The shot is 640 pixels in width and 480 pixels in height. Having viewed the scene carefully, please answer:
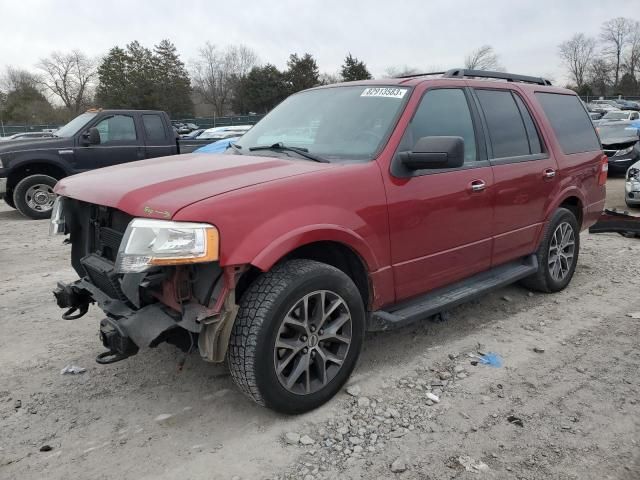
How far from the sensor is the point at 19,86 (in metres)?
65.6

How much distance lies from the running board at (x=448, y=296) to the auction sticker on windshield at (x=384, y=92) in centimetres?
143

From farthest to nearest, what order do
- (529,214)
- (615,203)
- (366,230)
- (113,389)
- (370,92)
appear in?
(615,203), (529,214), (370,92), (113,389), (366,230)

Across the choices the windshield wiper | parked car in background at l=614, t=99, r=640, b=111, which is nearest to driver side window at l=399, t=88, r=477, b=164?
the windshield wiper

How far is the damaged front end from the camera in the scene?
Answer: 8.40 ft

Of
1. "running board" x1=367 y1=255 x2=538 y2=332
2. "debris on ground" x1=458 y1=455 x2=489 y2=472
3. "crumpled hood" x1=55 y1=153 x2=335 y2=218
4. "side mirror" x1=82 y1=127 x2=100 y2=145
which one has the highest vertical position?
"side mirror" x1=82 y1=127 x2=100 y2=145

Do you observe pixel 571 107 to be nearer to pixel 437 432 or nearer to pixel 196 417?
pixel 437 432

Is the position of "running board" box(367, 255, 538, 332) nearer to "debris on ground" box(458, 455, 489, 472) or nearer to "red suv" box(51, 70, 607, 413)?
"red suv" box(51, 70, 607, 413)

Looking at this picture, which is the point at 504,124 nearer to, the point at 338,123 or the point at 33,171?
the point at 338,123

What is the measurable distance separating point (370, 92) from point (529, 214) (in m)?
1.81

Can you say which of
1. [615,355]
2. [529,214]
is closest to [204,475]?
[615,355]

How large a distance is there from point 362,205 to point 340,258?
38 cm

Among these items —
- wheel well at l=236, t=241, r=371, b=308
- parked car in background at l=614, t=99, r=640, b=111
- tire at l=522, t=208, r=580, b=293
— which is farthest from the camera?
parked car in background at l=614, t=99, r=640, b=111

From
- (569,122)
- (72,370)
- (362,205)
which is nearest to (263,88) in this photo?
(569,122)

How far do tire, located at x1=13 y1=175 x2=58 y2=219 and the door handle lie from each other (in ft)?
28.1
